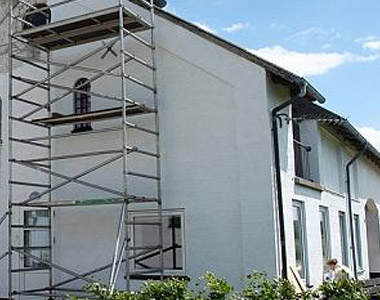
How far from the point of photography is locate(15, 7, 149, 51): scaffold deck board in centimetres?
1257

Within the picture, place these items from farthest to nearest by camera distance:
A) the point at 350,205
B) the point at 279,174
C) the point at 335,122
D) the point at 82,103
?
the point at 350,205 → the point at 335,122 → the point at 82,103 → the point at 279,174

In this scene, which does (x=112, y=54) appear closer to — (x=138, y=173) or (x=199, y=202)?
(x=138, y=173)

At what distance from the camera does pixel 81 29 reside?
13289 mm

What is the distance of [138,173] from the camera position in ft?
42.4

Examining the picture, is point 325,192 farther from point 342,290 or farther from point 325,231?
point 342,290

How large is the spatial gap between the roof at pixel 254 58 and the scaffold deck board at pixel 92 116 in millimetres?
1923

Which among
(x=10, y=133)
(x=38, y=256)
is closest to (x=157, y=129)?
(x=10, y=133)

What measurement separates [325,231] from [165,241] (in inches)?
188

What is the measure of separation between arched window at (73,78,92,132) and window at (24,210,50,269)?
211 centimetres

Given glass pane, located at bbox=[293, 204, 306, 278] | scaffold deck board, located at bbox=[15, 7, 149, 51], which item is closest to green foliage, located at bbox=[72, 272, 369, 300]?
glass pane, located at bbox=[293, 204, 306, 278]

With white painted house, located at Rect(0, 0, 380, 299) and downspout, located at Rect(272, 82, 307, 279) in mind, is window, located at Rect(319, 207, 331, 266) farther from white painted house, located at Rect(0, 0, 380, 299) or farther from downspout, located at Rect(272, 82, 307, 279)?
downspout, located at Rect(272, 82, 307, 279)

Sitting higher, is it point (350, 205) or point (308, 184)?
A: point (308, 184)

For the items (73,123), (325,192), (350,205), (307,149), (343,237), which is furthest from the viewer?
(350,205)

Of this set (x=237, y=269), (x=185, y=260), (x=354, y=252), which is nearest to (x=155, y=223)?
(x=185, y=260)
